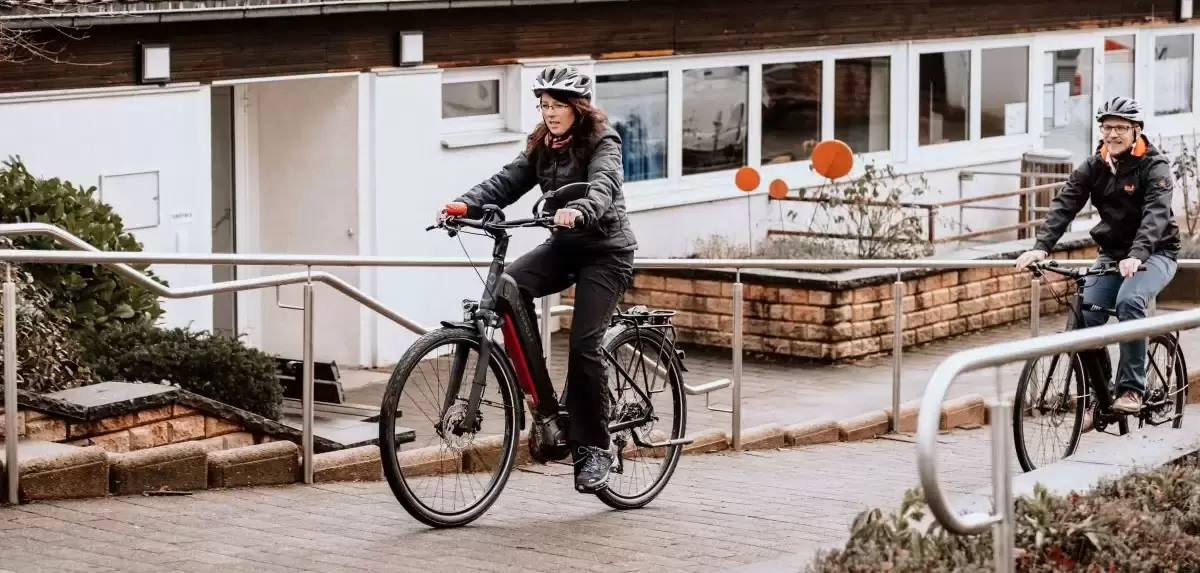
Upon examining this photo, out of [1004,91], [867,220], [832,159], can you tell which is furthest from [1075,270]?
[1004,91]

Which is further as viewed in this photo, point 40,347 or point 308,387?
point 40,347

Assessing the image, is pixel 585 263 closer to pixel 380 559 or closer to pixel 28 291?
pixel 380 559

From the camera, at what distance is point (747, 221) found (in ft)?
56.6

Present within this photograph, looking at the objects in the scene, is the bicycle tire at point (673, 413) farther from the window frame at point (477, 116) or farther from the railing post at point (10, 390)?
the window frame at point (477, 116)

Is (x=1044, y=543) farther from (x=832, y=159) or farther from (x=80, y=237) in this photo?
(x=832, y=159)

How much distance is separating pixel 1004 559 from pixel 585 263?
7.64 ft

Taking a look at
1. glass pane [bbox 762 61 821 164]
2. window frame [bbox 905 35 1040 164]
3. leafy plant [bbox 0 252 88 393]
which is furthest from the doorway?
window frame [bbox 905 35 1040 164]

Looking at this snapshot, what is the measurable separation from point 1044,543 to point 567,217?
195 cm

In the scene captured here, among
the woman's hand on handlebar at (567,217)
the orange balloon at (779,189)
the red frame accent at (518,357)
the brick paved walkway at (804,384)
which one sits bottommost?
the brick paved walkway at (804,384)

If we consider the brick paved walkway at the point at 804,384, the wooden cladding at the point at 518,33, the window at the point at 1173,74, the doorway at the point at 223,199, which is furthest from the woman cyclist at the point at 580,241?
the window at the point at 1173,74

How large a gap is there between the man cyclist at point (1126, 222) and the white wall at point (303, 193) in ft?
20.0

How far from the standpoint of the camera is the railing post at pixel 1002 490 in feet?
18.2

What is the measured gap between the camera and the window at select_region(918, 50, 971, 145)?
19.6 meters

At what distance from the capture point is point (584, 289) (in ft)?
24.2
